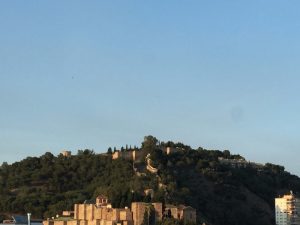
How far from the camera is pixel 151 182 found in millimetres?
74125

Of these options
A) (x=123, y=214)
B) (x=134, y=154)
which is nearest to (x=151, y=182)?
(x=134, y=154)

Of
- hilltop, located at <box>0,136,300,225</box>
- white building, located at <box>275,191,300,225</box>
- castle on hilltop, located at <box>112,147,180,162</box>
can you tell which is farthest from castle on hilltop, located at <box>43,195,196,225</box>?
white building, located at <box>275,191,300,225</box>

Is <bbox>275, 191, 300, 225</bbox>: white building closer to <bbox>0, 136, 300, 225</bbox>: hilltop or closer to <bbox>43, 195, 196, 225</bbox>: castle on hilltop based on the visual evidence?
<bbox>0, 136, 300, 225</bbox>: hilltop

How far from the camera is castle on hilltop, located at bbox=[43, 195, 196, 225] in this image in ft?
198

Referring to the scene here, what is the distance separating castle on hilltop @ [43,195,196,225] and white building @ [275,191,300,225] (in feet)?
79.7

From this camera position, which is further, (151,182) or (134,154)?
(134,154)

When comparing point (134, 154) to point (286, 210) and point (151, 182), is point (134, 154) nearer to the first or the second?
point (151, 182)

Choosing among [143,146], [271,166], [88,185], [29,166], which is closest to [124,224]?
[88,185]

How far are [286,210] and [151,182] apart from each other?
1912cm

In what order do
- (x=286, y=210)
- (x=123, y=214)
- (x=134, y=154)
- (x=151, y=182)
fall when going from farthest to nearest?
(x=134, y=154) → (x=286, y=210) → (x=151, y=182) → (x=123, y=214)

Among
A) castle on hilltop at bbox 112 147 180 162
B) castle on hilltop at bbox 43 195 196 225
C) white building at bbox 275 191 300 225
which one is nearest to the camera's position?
castle on hilltop at bbox 43 195 196 225

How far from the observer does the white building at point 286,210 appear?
8412 cm

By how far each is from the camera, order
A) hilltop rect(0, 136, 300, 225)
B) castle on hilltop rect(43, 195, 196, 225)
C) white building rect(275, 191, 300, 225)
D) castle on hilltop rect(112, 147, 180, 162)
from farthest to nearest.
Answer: castle on hilltop rect(112, 147, 180, 162) → white building rect(275, 191, 300, 225) → hilltop rect(0, 136, 300, 225) → castle on hilltop rect(43, 195, 196, 225)

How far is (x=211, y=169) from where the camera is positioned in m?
87.7
